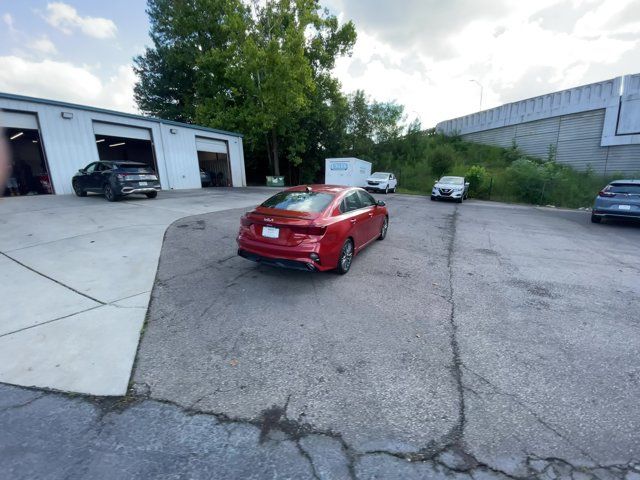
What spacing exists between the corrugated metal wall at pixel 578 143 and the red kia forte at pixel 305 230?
22.4 meters

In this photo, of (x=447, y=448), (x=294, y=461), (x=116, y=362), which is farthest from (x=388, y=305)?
(x=116, y=362)

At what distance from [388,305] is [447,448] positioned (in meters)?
2.19

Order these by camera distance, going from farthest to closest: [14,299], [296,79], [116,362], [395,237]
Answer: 1. [296,79]
2. [395,237]
3. [14,299]
4. [116,362]

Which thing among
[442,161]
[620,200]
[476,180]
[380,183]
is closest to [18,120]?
[380,183]

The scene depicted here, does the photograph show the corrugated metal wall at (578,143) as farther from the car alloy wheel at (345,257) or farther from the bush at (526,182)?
the car alloy wheel at (345,257)

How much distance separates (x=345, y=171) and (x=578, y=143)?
51.8ft

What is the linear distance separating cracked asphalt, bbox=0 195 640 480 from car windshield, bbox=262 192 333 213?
116 centimetres

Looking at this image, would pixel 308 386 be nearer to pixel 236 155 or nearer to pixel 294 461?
pixel 294 461

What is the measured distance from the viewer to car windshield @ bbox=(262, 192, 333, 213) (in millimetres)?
5025

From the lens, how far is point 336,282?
500cm

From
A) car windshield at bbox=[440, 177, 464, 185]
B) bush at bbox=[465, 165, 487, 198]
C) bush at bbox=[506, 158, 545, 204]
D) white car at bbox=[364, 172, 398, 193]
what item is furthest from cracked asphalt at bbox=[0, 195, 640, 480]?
white car at bbox=[364, 172, 398, 193]

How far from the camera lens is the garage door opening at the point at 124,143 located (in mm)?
15444

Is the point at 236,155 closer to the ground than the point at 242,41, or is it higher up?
closer to the ground

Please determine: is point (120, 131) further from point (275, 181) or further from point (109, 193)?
point (275, 181)
